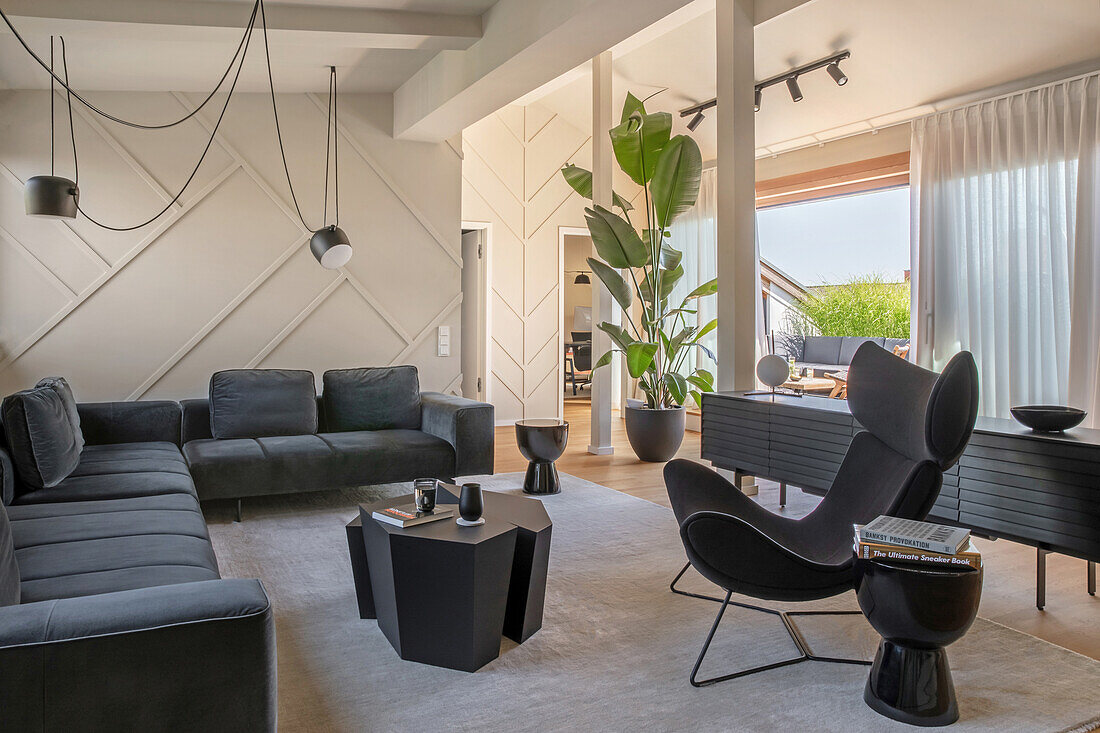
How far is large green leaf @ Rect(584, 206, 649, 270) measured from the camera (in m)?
5.59

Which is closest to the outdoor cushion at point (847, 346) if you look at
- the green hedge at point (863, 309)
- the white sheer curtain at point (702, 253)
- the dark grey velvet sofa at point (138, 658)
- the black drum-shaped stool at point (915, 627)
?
the green hedge at point (863, 309)

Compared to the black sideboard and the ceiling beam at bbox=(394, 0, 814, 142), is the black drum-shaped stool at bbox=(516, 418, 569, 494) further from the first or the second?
the ceiling beam at bbox=(394, 0, 814, 142)

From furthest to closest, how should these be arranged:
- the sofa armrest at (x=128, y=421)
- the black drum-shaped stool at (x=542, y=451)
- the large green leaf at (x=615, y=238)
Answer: the large green leaf at (x=615, y=238) < the black drum-shaped stool at (x=542, y=451) < the sofa armrest at (x=128, y=421)

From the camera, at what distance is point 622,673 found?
245cm

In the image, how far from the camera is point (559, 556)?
3643mm

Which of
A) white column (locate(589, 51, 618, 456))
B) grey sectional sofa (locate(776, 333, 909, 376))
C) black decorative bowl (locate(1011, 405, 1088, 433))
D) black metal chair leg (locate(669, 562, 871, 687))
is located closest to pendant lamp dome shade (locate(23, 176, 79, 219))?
black metal chair leg (locate(669, 562, 871, 687))

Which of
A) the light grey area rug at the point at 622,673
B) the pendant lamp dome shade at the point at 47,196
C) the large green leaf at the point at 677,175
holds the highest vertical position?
the large green leaf at the point at 677,175

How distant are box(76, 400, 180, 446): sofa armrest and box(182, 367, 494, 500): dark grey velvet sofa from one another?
3.9 inches

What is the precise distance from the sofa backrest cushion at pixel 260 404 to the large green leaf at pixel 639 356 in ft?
6.98

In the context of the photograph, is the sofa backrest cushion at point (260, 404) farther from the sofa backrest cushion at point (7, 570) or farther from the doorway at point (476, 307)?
the doorway at point (476, 307)

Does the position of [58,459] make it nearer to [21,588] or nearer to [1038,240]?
[21,588]

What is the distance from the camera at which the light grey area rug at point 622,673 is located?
2172 mm

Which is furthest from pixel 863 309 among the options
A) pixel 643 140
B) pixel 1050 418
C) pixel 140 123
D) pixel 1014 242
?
pixel 140 123

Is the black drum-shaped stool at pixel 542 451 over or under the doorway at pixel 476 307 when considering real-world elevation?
under
